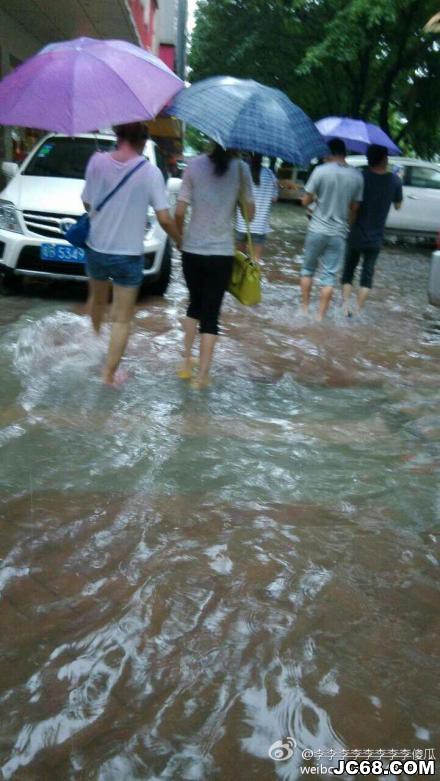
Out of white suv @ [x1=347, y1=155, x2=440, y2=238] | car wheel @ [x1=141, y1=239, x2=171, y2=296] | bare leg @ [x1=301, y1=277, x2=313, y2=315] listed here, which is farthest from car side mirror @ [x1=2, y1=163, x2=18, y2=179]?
white suv @ [x1=347, y1=155, x2=440, y2=238]

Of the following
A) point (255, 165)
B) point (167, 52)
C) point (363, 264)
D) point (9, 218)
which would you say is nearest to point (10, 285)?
point (9, 218)

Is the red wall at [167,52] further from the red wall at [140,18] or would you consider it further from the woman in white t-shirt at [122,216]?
the woman in white t-shirt at [122,216]

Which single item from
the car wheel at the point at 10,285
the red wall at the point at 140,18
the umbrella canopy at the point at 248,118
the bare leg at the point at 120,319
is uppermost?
the red wall at the point at 140,18

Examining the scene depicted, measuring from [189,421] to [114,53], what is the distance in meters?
2.24

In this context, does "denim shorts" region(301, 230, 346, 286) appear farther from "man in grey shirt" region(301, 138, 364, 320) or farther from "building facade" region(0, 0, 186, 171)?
"building facade" region(0, 0, 186, 171)

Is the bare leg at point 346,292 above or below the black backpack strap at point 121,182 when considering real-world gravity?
below

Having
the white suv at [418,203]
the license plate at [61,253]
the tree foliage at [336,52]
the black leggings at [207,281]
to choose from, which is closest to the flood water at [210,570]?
the black leggings at [207,281]

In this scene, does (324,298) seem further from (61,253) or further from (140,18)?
(140,18)

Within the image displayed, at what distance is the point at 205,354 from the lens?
520cm

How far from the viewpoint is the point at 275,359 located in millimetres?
6297

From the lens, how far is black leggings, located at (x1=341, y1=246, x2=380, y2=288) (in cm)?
788

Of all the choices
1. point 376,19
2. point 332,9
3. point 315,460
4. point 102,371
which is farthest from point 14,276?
point 332,9

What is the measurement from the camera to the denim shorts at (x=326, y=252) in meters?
7.42

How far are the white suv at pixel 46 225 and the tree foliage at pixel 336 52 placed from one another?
1075cm
